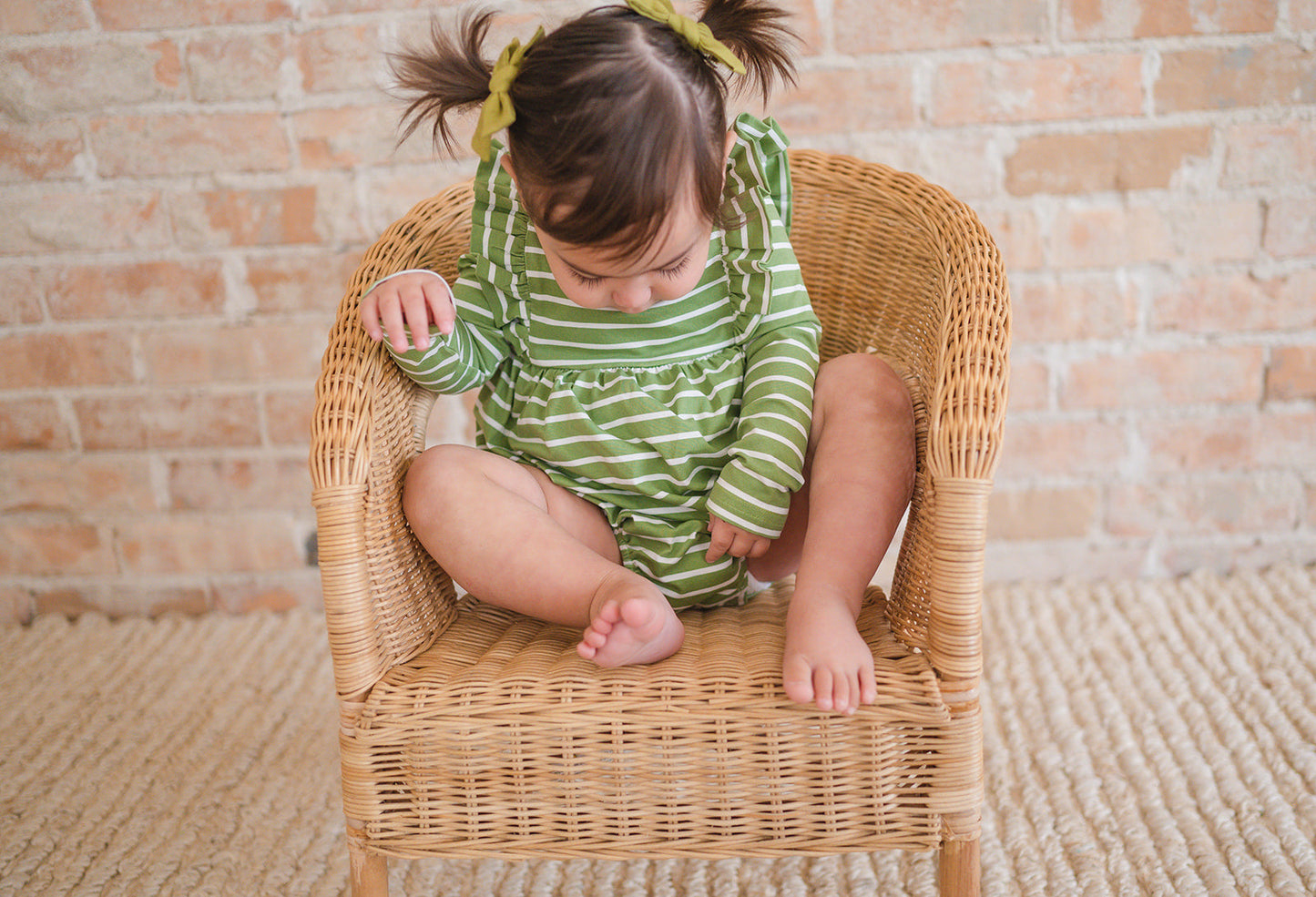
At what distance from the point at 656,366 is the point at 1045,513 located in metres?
0.80

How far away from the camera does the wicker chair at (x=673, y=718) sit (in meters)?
0.72

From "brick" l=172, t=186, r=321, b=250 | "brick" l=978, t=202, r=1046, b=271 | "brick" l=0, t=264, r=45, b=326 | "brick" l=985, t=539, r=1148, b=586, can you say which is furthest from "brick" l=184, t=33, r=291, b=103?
"brick" l=985, t=539, r=1148, b=586

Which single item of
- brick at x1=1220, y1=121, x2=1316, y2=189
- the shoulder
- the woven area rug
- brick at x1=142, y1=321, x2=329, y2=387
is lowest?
the woven area rug

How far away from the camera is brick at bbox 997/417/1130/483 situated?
1.45 m

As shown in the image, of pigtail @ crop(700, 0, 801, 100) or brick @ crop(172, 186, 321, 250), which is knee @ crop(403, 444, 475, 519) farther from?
brick @ crop(172, 186, 321, 250)

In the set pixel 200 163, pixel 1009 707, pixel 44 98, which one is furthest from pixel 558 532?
pixel 44 98

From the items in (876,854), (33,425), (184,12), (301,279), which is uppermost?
(184,12)

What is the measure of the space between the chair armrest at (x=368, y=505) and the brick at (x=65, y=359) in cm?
74

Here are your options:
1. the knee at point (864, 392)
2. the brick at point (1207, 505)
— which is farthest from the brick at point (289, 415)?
the brick at point (1207, 505)

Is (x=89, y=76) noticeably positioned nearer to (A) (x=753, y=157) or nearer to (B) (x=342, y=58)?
(B) (x=342, y=58)

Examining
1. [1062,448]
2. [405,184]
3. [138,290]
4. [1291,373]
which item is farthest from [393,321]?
[1291,373]

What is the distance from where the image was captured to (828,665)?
708 mm

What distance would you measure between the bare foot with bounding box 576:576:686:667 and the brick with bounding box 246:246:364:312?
0.86m

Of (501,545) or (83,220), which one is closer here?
(501,545)
